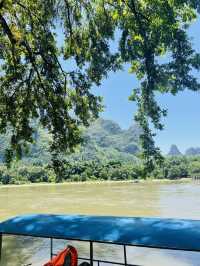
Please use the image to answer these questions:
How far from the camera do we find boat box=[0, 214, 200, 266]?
560cm

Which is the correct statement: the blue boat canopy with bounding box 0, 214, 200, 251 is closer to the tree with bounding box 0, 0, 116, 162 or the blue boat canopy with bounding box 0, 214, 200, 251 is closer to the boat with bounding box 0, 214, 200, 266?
the boat with bounding box 0, 214, 200, 266

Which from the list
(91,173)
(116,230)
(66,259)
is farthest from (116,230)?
(91,173)

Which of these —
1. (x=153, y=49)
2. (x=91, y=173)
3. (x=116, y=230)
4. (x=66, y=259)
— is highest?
(x=153, y=49)

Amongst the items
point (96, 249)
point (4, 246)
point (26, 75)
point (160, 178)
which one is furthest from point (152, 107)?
point (160, 178)

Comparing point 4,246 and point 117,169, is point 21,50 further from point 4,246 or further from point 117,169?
point 117,169

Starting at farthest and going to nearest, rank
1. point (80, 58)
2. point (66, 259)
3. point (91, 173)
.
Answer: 1. point (91, 173)
2. point (80, 58)
3. point (66, 259)

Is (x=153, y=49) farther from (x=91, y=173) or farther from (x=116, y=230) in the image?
(x=91, y=173)

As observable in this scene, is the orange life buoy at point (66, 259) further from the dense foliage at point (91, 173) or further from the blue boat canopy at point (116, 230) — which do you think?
the dense foliage at point (91, 173)

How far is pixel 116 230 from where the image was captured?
6.31m

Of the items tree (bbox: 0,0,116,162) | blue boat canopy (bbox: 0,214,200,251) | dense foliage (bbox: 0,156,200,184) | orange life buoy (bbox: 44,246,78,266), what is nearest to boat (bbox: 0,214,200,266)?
blue boat canopy (bbox: 0,214,200,251)

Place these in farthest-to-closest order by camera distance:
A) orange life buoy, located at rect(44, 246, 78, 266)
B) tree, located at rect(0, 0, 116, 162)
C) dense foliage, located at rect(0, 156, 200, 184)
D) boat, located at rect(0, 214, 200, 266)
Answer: dense foliage, located at rect(0, 156, 200, 184), tree, located at rect(0, 0, 116, 162), orange life buoy, located at rect(44, 246, 78, 266), boat, located at rect(0, 214, 200, 266)

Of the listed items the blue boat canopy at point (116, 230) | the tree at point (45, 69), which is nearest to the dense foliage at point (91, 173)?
the tree at point (45, 69)

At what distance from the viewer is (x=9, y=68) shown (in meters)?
12.2

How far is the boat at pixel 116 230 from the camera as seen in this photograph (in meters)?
5.60
